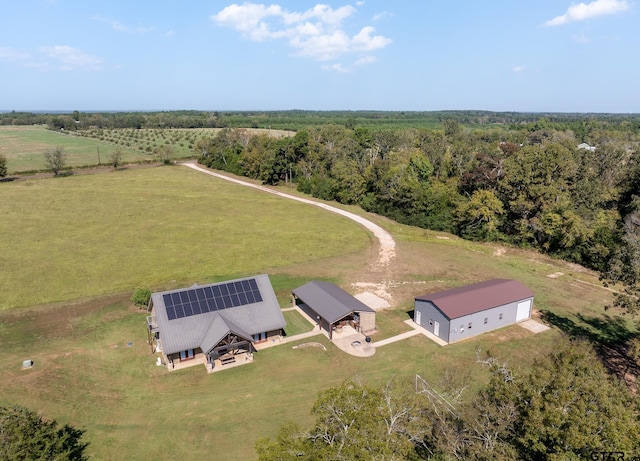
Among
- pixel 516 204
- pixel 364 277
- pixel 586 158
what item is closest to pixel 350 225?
pixel 364 277

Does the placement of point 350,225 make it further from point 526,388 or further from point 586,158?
point 526,388

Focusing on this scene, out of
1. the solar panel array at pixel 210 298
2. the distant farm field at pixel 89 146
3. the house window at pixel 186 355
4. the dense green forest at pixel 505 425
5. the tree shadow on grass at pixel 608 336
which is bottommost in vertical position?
the tree shadow on grass at pixel 608 336

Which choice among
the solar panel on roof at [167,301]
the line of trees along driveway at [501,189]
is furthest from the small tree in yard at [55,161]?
the solar panel on roof at [167,301]

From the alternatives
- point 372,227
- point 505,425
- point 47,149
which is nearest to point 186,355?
point 505,425

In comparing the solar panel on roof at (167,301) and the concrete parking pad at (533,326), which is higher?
the solar panel on roof at (167,301)

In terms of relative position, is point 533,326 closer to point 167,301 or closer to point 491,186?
point 167,301

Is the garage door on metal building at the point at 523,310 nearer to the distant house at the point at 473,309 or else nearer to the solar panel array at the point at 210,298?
the distant house at the point at 473,309
